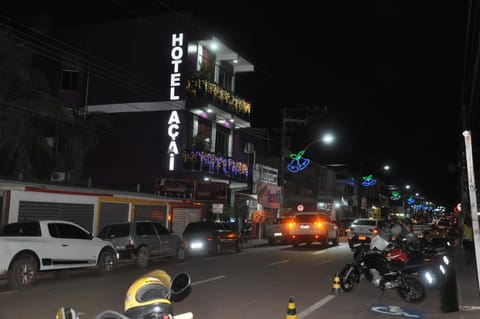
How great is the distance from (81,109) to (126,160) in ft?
13.3

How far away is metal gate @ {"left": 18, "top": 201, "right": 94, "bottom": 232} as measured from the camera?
19.1 meters

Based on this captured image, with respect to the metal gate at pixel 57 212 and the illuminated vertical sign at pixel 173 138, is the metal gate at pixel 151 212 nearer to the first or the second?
the illuminated vertical sign at pixel 173 138

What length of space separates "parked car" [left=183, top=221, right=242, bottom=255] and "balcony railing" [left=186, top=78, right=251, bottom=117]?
8122mm

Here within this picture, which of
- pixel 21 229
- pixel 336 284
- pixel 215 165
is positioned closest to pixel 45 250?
pixel 21 229

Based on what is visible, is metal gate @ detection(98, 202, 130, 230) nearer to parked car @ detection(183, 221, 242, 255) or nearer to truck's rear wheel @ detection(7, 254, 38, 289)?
parked car @ detection(183, 221, 242, 255)

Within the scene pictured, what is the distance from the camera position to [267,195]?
37.8 m

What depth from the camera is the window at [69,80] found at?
3104 centimetres

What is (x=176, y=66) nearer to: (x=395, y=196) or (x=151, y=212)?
(x=151, y=212)

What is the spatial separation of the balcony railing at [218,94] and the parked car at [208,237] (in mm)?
8122

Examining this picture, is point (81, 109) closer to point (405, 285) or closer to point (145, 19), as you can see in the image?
point (145, 19)

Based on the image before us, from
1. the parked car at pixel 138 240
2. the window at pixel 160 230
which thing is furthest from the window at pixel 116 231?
the window at pixel 160 230

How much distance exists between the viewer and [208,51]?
31484mm

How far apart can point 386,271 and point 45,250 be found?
29.5 feet

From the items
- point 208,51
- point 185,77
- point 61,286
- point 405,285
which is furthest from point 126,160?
point 405,285
